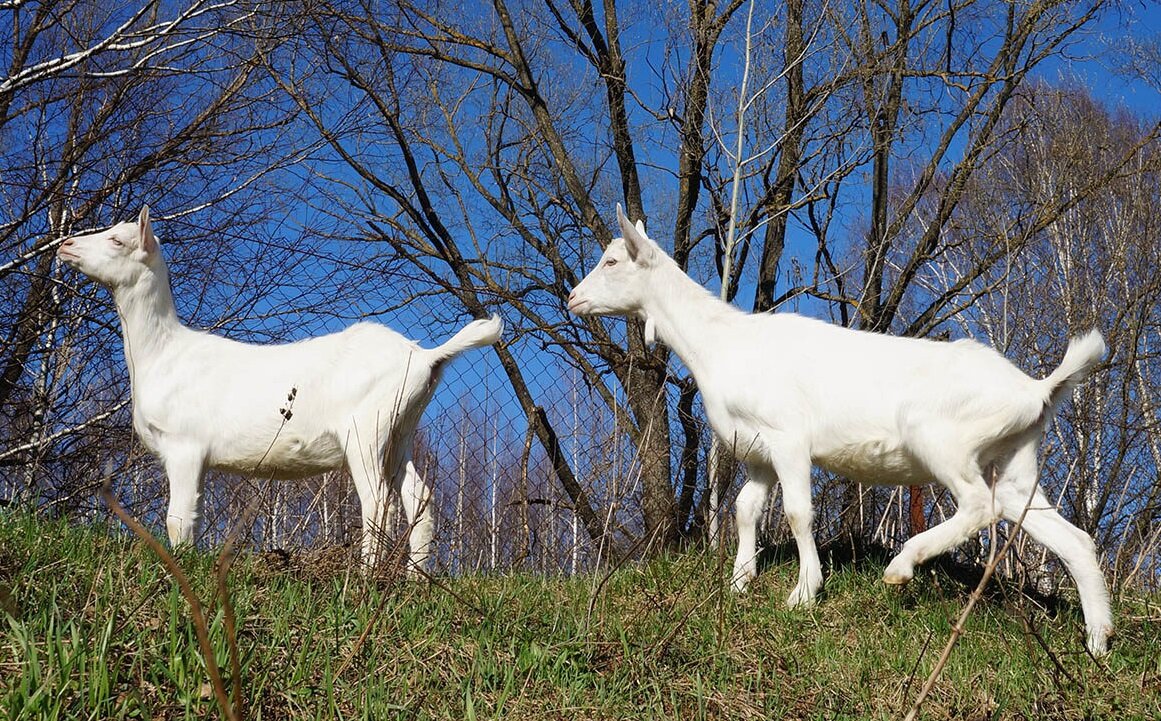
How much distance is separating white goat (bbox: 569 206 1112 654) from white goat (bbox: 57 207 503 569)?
1.35 metres

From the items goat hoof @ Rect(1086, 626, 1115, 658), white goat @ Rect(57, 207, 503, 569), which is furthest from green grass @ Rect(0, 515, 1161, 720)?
white goat @ Rect(57, 207, 503, 569)

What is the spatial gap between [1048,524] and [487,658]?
9.47ft

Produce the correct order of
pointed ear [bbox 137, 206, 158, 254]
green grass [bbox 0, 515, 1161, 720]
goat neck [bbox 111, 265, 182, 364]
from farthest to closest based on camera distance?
goat neck [bbox 111, 265, 182, 364] < pointed ear [bbox 137, 206, 158, 254] < green grass [bbox 0, 515, 1161, 720]

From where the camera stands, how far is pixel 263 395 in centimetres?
565

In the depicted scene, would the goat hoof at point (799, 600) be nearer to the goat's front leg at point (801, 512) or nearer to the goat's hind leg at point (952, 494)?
the goat's front leg at point (801, 512)

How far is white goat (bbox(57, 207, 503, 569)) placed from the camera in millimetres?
5520

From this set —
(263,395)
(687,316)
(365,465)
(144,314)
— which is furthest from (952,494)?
(144,314)

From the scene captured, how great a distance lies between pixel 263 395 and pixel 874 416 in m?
3.31

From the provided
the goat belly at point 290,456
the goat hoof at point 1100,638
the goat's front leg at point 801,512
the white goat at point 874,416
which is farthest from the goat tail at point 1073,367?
the goat belly at point 290,456

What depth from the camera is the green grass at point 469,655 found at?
275 centimetres

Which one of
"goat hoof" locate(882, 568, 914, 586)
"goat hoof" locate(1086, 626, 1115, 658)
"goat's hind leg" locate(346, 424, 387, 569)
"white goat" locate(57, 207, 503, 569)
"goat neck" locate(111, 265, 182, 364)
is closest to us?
"goat hoof" locate(882, 568, 914, 586)

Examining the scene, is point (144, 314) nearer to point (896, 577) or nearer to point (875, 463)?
point (875, 463)

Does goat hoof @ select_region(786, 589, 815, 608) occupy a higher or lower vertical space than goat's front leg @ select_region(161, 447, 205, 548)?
lower

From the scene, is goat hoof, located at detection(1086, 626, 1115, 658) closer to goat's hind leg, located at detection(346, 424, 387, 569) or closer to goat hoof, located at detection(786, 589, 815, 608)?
goat hoof, located at detection(786, 589, 815, 608)
